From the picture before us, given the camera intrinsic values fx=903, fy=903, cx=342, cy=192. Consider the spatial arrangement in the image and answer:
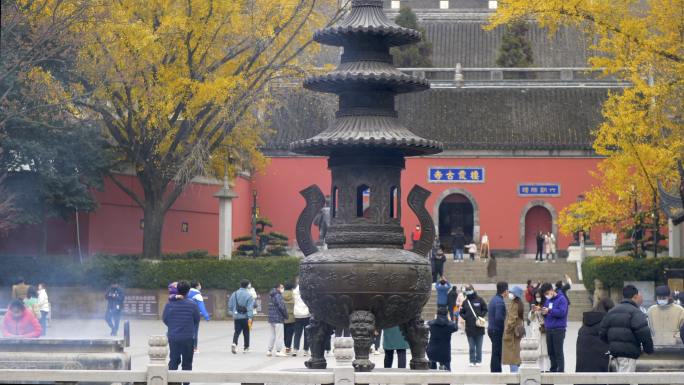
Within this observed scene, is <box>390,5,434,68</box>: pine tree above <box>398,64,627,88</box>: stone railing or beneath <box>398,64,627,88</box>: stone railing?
above

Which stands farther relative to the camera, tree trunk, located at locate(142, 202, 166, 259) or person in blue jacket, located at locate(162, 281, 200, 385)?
tree trunk, located at locate(142, 202, 166, 259)

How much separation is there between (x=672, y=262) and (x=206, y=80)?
12356 millimetres

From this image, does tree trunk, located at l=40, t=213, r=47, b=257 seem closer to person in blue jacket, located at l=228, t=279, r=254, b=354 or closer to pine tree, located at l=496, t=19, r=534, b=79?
person in blue jacket, located at l=228, t=279, r=254, b=354

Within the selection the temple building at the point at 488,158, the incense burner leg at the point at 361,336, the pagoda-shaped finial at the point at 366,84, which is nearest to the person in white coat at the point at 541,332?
the pagoda-shaped finial at the point at 366,84

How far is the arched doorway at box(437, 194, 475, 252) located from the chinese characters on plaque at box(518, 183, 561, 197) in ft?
6.56

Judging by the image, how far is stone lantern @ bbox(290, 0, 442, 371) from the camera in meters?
10.2

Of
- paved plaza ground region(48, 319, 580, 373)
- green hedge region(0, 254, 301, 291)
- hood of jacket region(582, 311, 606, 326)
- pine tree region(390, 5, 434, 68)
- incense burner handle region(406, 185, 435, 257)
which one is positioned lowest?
paved plaza ground region(48, 319, 580, 373)

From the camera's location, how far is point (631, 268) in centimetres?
2328

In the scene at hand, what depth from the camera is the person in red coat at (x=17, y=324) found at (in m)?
12.1

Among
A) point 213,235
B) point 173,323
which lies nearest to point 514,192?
point 213,235

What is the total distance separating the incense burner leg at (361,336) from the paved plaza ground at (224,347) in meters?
3.64

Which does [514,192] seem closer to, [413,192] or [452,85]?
[452,85]

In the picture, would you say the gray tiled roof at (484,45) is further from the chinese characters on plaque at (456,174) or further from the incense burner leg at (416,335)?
the incense burner leg at (416,335)

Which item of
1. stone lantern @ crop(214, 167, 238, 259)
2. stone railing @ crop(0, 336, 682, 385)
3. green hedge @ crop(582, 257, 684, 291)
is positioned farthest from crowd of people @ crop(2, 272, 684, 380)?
stone lantern @ crop(214, 167, 238, 259)
